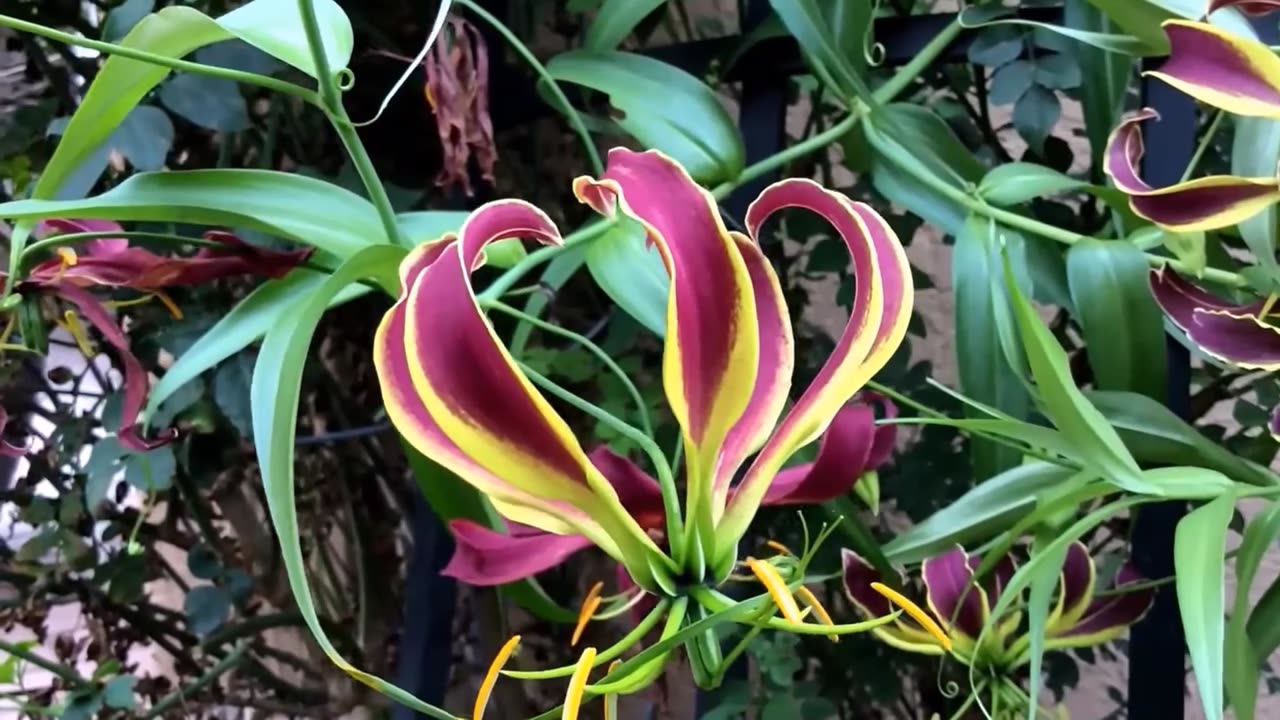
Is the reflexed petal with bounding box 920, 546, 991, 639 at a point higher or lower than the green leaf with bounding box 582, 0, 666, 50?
lower

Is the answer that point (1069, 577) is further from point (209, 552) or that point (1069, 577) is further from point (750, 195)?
point (209, 552)

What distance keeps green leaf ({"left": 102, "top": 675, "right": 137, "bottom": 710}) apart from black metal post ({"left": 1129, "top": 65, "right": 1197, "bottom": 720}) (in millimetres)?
660

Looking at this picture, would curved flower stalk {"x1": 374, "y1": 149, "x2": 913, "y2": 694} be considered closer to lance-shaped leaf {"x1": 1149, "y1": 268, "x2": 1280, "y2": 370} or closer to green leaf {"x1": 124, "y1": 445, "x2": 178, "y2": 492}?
lance-shaped leaf {"x1": 1149, "y1": 268, "x2": 1280, "y2": 370}

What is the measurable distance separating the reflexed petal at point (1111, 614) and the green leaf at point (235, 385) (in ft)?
1.62

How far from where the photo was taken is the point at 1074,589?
537mm

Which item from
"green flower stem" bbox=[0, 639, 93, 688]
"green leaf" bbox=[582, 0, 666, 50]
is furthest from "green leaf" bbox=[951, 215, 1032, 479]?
"green flower stem" bbox=[0, 639, 93, 688]

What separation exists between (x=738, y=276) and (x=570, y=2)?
0.50 metres

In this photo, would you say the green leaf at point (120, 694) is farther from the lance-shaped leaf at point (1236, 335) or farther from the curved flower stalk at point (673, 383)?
the lance-shaped leaf at point (1236, 335)

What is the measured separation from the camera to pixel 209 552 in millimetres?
806

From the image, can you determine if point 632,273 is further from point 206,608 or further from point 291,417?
point 206,608

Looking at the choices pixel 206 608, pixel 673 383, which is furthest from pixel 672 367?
pixel 206 608

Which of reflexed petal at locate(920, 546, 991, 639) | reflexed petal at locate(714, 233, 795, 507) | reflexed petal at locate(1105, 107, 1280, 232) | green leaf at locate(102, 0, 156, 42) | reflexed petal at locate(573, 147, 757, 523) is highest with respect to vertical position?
green leaf at locate(102, 0, 156, 42)

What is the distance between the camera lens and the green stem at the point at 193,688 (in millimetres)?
783

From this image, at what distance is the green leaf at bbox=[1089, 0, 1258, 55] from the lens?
0.47 m
